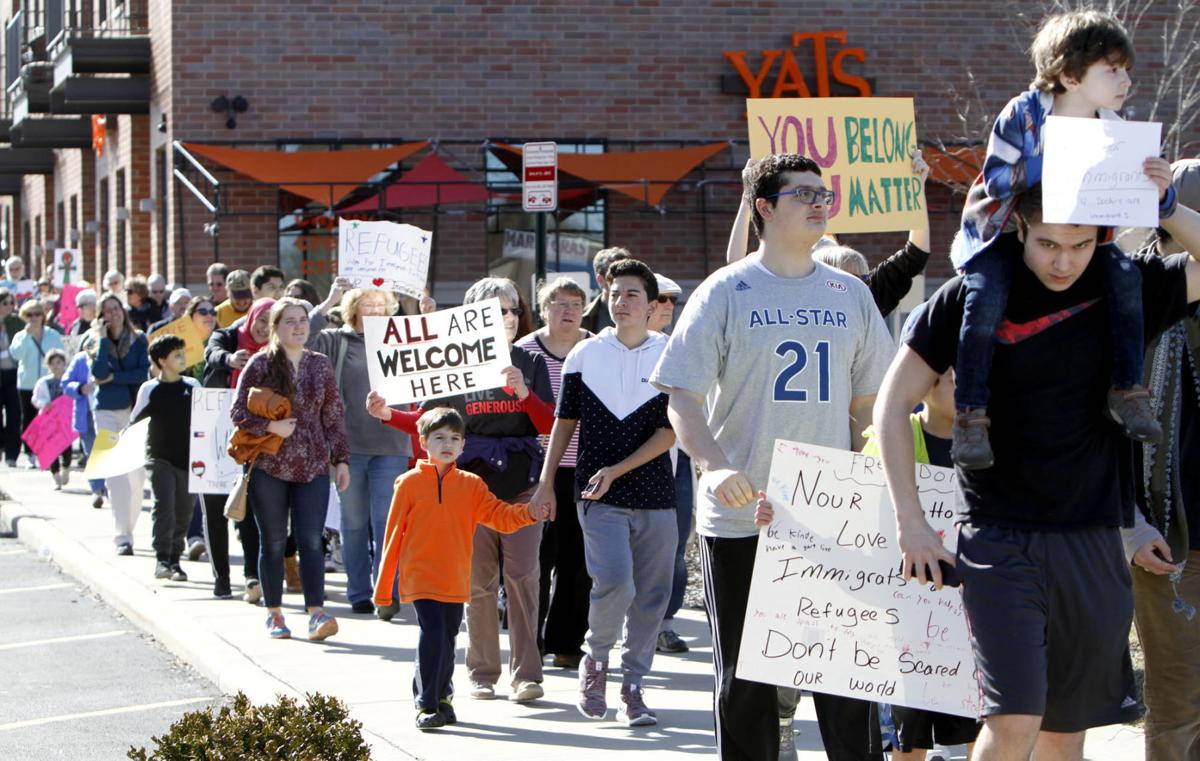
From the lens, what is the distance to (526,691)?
7.95 m

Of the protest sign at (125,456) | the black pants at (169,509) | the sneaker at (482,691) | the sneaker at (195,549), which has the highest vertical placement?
the protest sign at (125,456)

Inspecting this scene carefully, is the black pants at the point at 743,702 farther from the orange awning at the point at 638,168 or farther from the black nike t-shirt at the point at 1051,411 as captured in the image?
the orange awning at the point at 638,168

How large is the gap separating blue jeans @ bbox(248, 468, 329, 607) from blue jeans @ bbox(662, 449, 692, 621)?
194 cm

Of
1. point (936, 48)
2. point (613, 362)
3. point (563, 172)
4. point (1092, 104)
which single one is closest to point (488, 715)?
point (613, 362)

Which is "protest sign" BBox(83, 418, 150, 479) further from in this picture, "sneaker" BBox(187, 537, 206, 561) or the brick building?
the brick building

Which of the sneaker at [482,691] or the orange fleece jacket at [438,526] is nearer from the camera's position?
the orange fleece jacket at [438,526]

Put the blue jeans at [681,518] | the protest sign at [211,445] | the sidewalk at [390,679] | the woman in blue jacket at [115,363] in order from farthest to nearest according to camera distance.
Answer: the woman in blue jacket at [115,363]
the protest sign at [211,445]
the blue jeans at [681,518]
the sidewalk at [390,679]

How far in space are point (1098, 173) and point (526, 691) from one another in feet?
14.8

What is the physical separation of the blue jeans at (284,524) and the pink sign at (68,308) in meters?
13.7

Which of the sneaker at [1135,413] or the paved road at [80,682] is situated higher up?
the sneaker at [1135,413]

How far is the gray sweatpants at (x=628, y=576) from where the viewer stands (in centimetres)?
754

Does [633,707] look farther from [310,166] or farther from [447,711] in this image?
[310,166]

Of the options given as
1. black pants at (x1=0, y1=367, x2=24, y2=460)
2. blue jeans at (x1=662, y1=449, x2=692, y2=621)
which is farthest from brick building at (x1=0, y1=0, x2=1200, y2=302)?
blue jeans at (x1=662, y1=449, x2=692, y2=621)

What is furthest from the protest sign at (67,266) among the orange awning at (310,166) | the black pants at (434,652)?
the black pants at (434,652)
